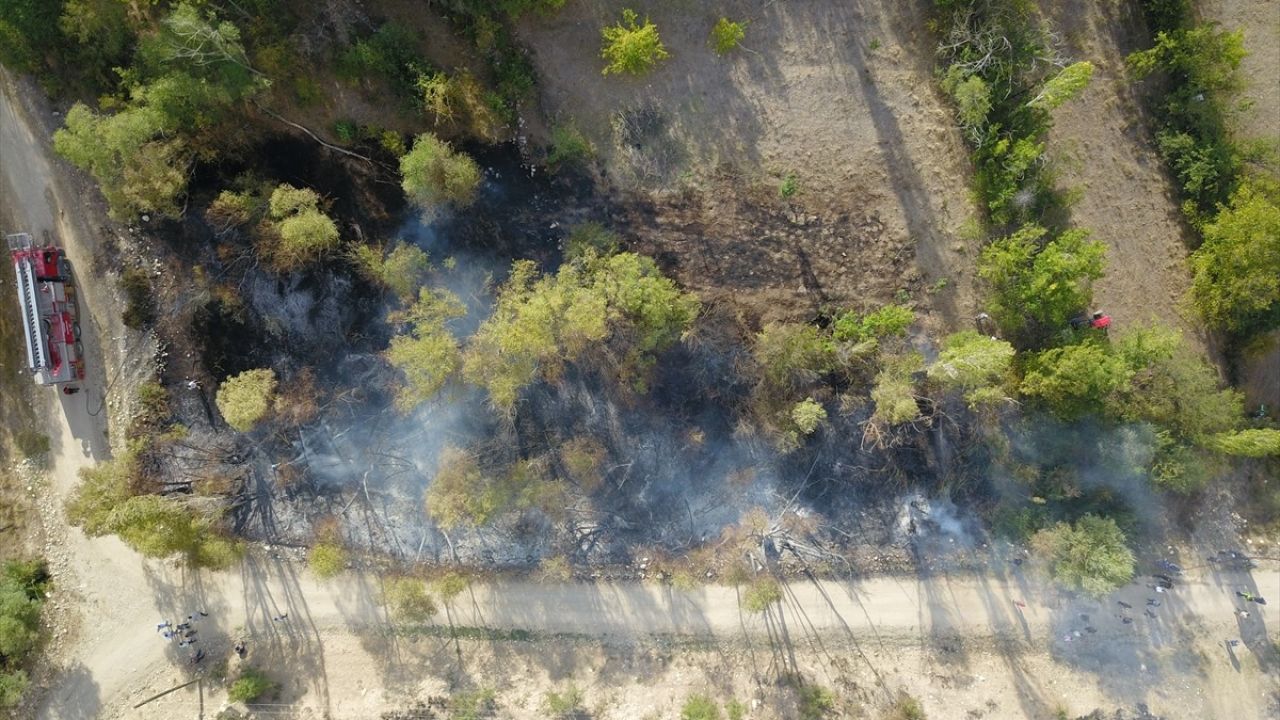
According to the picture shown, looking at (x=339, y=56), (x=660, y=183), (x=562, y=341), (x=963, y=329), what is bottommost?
(x=963, y=329)

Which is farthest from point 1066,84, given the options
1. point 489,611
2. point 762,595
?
point 489,611

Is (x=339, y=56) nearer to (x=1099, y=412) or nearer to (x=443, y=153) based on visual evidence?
(x=443, y=153)

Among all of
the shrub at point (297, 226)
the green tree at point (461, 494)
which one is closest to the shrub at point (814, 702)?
the green tree at point (461, 494)

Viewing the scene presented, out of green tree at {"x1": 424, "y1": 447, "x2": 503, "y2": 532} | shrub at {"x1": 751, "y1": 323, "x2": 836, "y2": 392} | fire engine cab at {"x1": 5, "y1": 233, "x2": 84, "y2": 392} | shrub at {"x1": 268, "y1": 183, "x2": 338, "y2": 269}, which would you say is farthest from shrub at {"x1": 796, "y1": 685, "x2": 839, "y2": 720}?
fire engine cab at {"x1": 5, "y1": 233, "x2": 84, "y2": 392}

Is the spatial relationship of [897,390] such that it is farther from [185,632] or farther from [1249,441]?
[185,632]

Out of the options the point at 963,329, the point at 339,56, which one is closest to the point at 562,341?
the point at 339,56

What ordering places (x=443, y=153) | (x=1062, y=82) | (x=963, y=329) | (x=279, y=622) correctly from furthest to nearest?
(x=279, y=622) < (x=963, y=329) < (x=443, y=153) < (x=1062, y=82)

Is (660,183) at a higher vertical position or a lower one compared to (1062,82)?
higher

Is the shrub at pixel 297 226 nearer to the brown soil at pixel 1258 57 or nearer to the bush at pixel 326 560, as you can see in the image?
the bush at pixel 326 560
